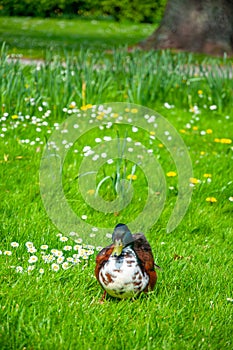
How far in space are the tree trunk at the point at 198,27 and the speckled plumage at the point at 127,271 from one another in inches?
322

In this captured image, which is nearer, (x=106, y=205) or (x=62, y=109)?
(x=106, y=205)

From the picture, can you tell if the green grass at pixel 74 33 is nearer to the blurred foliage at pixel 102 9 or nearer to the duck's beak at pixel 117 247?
the blurred foliage at pixel 102 9

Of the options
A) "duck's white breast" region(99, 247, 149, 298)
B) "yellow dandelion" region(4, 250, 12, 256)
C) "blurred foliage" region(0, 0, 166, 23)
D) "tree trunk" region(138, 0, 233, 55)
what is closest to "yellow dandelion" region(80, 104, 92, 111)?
"yellow dandelion" region(4, 250, 12, 256)

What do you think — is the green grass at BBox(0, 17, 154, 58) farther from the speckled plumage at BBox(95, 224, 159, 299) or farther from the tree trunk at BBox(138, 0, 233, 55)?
the speckled plumage at BBox(95, 224, 159, 299)

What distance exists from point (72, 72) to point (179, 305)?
3498 mm

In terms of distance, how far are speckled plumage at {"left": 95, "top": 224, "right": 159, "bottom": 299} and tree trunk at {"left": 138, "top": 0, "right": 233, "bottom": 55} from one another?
8.17 m

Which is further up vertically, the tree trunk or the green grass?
the tree trunk

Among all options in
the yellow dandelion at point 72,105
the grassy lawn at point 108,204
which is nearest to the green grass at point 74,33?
the grassy lawn at point 108,204

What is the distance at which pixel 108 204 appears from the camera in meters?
3.57

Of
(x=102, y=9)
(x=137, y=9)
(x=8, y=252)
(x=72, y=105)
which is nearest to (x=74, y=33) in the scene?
(x=137, y=9)

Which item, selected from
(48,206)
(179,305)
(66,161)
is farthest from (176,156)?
(179,305)

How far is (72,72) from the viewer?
17.9ft

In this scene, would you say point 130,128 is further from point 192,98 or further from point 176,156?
point 192,98

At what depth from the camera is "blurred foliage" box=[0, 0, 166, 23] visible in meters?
21.2
